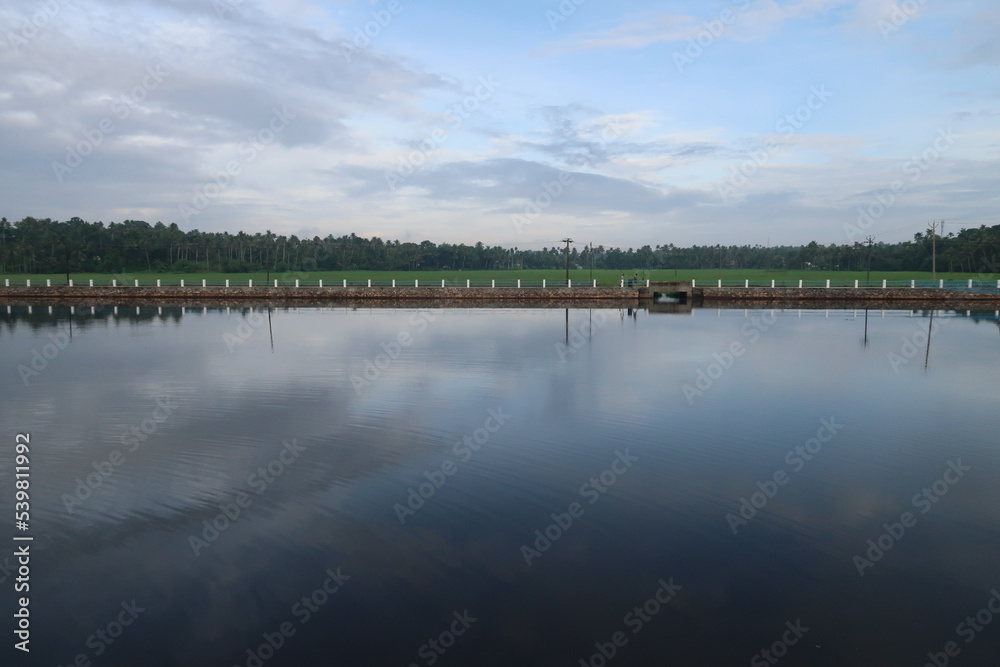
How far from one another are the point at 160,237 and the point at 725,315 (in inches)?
4456

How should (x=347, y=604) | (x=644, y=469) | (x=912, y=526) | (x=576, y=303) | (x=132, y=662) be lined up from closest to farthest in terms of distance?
1. (x=132, y=662)
2. (x=347, y=604)
3. (x=912, y=526)
4. (x=644, y=469)
5. (x=576, y=303)

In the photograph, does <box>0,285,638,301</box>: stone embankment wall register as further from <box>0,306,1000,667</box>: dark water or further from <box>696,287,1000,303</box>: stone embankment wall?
<box>0,306,1000,667</box>: dark water

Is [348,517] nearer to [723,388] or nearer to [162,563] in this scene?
[162,563]

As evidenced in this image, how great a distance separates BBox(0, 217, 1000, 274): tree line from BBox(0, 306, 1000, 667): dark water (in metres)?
64.5

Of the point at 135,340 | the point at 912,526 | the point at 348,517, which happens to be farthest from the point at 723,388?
the point at 135,340

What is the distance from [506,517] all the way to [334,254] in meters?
138

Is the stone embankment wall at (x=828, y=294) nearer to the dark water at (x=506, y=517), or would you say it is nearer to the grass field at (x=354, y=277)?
the grass field at (x=354, y=277)

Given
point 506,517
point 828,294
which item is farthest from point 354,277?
point 506,517

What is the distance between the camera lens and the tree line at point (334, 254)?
104 m

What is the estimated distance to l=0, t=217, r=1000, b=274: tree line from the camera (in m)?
104

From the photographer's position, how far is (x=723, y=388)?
15.9 m

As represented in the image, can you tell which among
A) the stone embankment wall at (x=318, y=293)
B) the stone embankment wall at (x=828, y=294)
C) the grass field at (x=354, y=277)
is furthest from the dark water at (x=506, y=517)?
the grass field at (x=354, y=277)

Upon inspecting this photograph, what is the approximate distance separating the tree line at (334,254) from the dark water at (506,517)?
6455 cm

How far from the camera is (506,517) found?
26.6 feet
